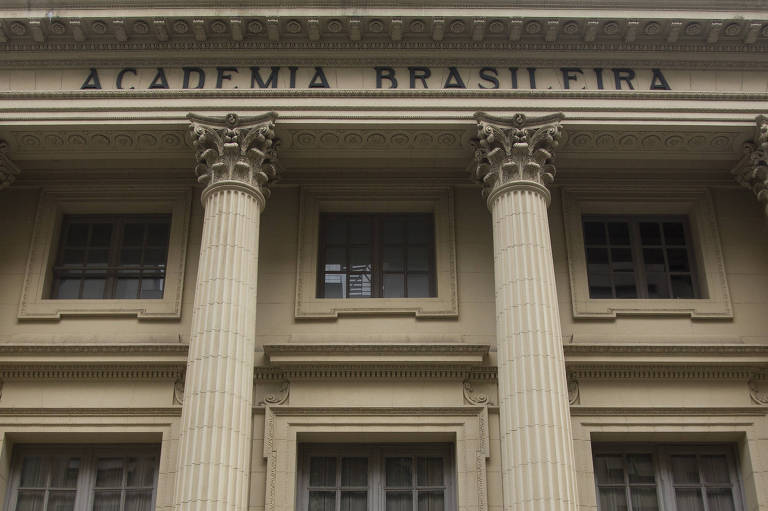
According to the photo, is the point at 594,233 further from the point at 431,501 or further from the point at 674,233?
the point at 431,501

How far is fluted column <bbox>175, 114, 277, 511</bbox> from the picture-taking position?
525 inches

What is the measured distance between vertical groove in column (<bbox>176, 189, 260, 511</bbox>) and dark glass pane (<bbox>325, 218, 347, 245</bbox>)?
2655 millimetres

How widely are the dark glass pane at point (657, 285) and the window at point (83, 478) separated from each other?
9709mm

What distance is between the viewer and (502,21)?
17031 millimetres

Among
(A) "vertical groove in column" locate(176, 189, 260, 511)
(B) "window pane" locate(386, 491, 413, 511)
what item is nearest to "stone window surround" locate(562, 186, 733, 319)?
(B) "window pane" locate(386, 491, 413, 511)

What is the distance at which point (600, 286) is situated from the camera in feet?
59.0

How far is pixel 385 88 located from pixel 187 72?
3696 millimetres

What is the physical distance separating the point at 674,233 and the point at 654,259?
0.78 metres

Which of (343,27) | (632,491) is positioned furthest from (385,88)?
(632,491)

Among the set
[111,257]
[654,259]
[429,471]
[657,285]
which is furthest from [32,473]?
[654,259]

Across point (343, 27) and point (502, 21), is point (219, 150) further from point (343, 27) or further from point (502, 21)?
point (502, 21)

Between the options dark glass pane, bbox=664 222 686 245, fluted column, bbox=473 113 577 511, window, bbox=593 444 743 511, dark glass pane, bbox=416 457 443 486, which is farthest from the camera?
dark glass pane, bbox=664 222 686 245

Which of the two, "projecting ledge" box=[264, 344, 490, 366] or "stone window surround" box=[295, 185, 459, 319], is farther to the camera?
"stone window surround" box=[295, 185, 459, 319]

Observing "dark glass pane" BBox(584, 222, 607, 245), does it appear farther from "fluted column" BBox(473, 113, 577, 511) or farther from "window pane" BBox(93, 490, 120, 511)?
"window pane" BBox(93, 490, 120, 511)
